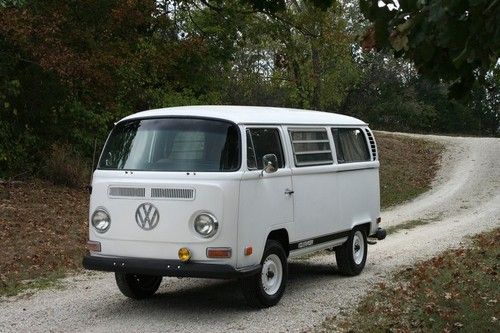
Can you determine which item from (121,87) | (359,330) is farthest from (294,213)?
(121,87)

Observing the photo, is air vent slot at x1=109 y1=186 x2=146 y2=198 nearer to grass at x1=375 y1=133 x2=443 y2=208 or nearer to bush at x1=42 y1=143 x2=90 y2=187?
bush at x1=42 y1=143 x2=90 y2=187

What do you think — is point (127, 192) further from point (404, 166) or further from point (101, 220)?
point (404, 166)

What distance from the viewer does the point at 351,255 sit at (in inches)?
435

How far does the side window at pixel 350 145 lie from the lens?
1079 cm

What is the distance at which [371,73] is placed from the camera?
51.8 m

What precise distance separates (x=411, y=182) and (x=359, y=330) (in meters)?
19.0

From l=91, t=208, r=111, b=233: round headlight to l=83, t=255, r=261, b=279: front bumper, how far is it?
1.13ft

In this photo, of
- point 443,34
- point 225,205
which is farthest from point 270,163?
point 443,34

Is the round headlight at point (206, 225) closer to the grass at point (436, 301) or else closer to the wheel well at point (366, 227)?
the grass at point (436, 301)

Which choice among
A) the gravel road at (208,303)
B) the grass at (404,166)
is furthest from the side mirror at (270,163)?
the grass at (404,166)

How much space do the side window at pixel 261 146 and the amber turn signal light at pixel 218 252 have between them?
3.22ft

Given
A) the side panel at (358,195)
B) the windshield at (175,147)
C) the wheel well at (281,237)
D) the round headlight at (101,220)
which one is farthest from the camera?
the side panel at (358,195)

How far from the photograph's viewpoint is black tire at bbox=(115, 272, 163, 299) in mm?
9125

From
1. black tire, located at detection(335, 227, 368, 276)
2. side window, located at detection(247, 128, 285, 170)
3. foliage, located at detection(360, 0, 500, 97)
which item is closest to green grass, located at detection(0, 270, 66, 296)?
side window, located at detection(247, 128, 285, 170)
